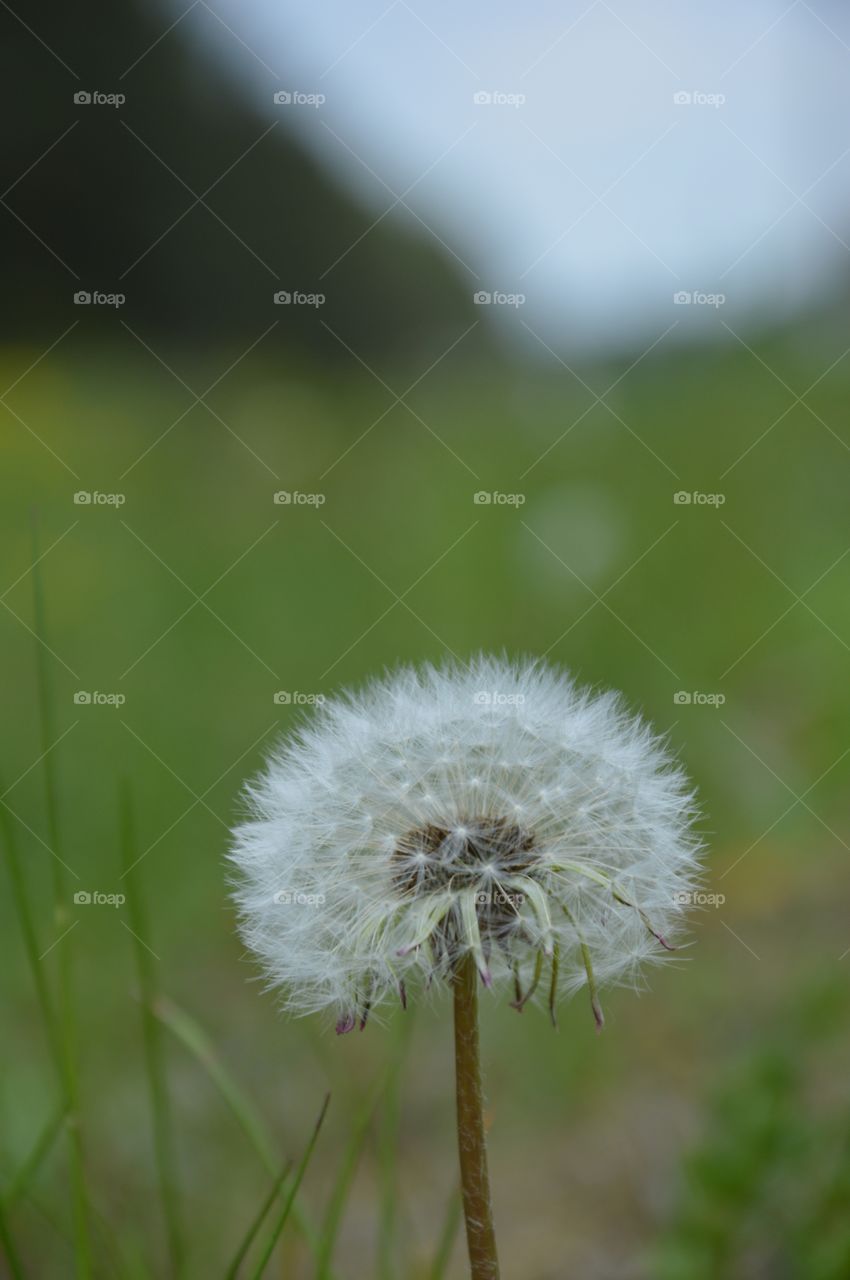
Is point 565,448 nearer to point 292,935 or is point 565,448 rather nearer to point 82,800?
point 82,800

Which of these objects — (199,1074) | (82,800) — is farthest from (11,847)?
(82,800)

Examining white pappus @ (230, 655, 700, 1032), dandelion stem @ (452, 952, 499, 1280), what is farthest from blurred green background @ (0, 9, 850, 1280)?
dandelion stem @ (452, 952, 499, 1280)

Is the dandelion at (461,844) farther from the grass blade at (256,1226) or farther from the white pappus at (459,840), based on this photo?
the grass blade at (256,1226)

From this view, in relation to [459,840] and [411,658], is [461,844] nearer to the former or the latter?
[459,840]

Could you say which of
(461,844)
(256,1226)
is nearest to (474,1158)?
(256,1226)

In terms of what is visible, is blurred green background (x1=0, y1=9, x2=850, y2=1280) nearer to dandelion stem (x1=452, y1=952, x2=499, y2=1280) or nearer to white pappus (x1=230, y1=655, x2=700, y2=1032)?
white pappus (x1=230, y1=655, x2=700, y2=1032)
